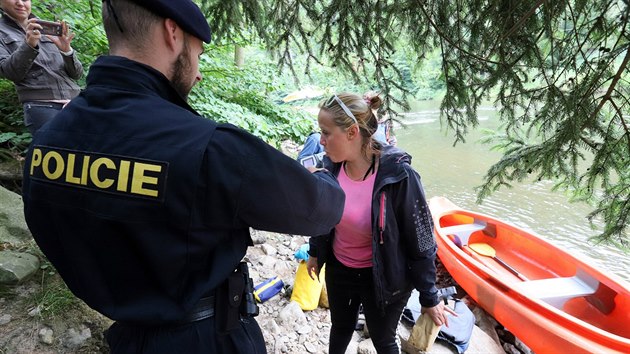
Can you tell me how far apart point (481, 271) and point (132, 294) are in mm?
4376

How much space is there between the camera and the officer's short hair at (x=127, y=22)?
84 centimetres

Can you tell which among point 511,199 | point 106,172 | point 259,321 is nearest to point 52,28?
point 106,172

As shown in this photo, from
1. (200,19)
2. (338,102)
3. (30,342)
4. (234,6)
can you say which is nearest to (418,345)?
(338,102)

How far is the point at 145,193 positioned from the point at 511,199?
1059 centimetres

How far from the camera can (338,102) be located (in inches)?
70.5

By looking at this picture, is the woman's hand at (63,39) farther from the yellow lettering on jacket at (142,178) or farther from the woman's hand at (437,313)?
the woman's hand at (437,313)

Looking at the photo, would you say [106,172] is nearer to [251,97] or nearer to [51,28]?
[51,28]

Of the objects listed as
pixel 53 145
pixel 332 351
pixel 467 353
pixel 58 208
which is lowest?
pixel 467 353

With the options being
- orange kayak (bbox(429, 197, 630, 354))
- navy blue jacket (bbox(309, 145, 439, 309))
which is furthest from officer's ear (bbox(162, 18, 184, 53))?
orange kayak (bbox(429, 197, 630, 354))

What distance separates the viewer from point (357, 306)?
203cm

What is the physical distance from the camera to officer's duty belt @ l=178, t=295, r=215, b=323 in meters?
0.95

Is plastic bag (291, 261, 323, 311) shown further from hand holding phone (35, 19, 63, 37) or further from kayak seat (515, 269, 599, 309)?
hand holding phone (35, 19, 63, 37)

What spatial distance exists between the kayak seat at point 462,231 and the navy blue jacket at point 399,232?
12.9ft

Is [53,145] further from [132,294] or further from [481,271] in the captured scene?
[481,271]
